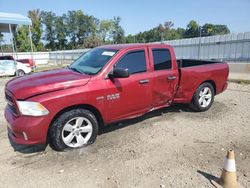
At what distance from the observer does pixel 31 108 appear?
3.62m

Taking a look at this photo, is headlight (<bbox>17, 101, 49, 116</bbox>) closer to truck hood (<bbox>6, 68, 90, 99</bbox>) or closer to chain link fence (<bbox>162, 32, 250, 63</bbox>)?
truck hood (<bbox>6, 68, 90, 99</bbox>)

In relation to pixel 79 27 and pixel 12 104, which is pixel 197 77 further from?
pixel 79 27

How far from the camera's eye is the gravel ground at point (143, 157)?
10.8ft

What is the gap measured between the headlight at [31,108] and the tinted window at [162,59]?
252cm

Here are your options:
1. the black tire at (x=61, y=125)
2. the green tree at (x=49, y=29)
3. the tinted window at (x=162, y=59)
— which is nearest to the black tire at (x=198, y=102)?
the tinted window at (x=162, y=59)

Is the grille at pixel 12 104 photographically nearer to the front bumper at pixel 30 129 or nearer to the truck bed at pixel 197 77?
the front bumper at pixel 30 129

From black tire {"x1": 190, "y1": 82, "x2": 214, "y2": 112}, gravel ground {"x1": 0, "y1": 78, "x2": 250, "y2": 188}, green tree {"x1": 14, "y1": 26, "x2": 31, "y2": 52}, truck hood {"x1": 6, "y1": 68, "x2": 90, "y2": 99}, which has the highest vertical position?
green tree {"x1": 14, "y1": 26, "x2": 31, "y2": 52}

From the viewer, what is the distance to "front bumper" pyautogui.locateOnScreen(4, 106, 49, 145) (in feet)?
12.0

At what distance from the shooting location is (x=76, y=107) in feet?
13.4

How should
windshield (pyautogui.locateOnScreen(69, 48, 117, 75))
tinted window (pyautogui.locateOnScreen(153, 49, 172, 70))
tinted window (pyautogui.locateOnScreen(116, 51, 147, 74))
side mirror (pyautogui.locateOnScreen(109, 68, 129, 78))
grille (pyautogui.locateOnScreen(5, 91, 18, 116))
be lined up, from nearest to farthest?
1. grille (pyautogui.locateOnScreen(5, 91, 18, 116))
2. side mirror (pyautogui.locateOnScreen(109, 68, 129, 78))
3. windshield (pyautogui.locateOnScreen(69, 48, 117, 75))
4. tinted window (pyautogui.locateOnScreen(116, 51, 147, 74))
5. tinted window (pyautogui.locateOnScreen(153, 49, 172, 70))

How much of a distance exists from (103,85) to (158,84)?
139 cm

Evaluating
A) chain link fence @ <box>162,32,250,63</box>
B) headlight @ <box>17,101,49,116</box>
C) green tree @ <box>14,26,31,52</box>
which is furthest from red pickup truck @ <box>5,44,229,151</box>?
green tree @ <box>14,26,31,52</box>

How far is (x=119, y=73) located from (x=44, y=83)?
A: 129cm

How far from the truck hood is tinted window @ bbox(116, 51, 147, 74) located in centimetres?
80
